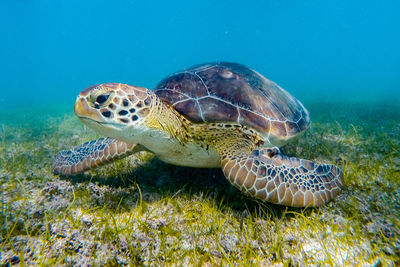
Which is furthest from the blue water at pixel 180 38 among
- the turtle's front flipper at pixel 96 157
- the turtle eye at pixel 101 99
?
the turtle eye at pixel 101 99

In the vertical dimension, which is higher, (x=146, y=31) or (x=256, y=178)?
(x=256, y=178)

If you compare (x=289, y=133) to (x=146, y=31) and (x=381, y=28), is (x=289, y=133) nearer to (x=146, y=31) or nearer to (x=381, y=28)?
(x=146, y=31)

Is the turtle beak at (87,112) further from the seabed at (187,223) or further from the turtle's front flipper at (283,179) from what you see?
the turtle's front flipper at (283,179)

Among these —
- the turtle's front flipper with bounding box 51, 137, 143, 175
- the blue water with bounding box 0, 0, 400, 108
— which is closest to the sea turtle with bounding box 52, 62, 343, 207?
the turtle's front flipper with bounding box 51, 137, 143, 175

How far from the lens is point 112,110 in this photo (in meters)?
1.84

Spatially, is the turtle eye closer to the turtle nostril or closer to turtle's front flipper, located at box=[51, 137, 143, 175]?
the turtle nostril

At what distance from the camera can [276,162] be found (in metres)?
2.09

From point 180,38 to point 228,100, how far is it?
130202 mm

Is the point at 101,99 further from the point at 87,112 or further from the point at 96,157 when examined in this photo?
the point at 96,157

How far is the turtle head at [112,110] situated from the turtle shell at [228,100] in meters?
0.56

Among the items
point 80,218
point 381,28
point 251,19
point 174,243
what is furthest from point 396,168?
point 381,28

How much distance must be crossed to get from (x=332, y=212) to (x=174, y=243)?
4.67ft

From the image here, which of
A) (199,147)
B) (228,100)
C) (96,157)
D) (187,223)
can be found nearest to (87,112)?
(96,157)

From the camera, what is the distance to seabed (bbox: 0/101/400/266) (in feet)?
4.70
